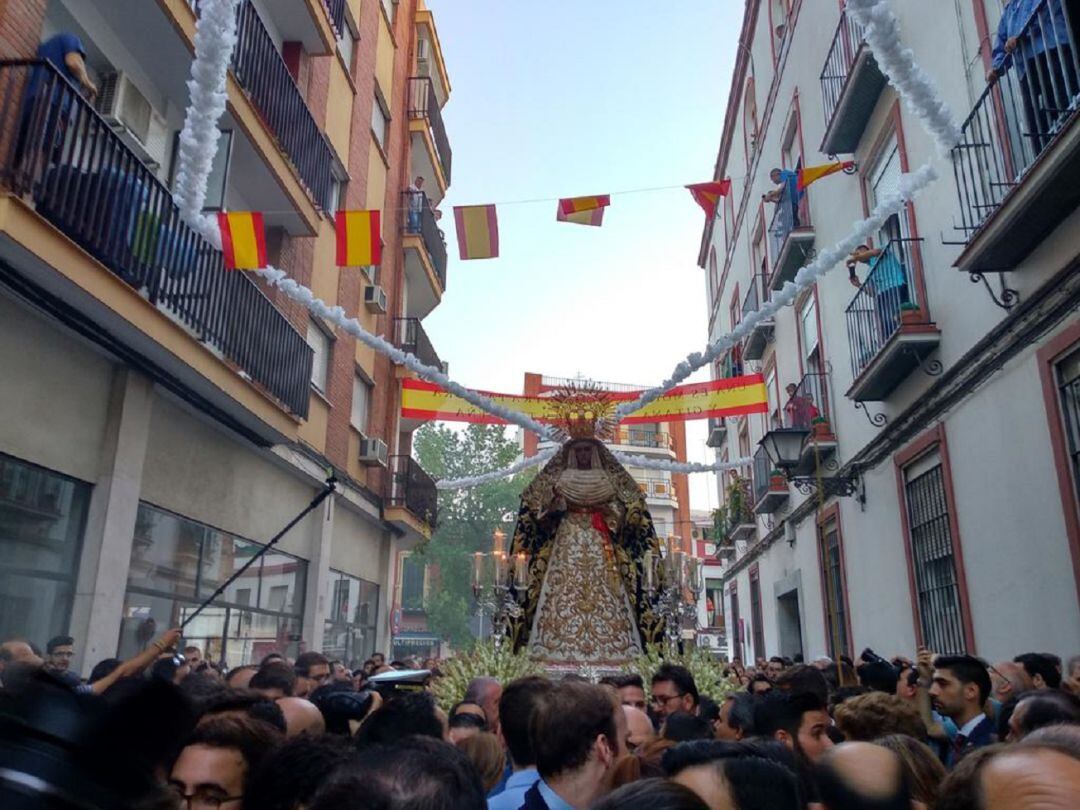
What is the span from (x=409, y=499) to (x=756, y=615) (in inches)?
353

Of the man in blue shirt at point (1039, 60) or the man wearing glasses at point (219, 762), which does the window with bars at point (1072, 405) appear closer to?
the man in blue shirt at point (1039, 60)

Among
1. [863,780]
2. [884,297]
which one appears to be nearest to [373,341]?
[884,297]

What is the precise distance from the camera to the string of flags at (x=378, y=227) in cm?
891

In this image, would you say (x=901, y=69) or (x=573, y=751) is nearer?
(x=573, y=751)

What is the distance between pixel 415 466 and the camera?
19250mm

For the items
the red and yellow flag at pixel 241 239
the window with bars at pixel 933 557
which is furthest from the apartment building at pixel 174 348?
the window with bars at pixel 933 557

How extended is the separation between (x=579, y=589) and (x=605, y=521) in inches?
27.8

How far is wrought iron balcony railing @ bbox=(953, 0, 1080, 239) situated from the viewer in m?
6.30

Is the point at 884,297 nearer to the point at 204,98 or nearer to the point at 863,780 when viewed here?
the point at 204,98

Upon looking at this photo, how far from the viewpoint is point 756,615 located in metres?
21.2

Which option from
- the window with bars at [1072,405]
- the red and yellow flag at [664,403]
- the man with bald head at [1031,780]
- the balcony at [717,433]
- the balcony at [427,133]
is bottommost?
the man with bald head at [1031,780]

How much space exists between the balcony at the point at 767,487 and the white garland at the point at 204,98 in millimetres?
11469

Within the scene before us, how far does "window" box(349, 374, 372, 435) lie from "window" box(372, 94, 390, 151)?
486 centimetres

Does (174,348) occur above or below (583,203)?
below
